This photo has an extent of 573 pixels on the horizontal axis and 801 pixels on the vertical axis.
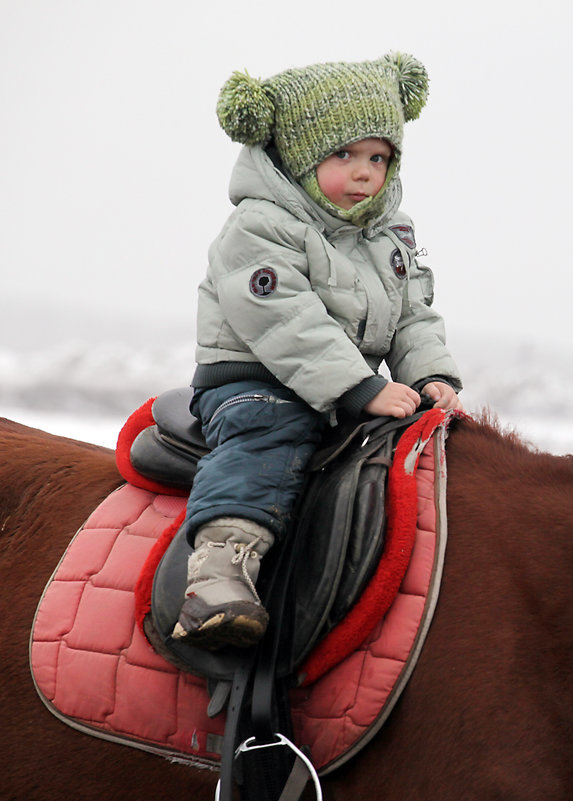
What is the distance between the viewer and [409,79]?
1.68m

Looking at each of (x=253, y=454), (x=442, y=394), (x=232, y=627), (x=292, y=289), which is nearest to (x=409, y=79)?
(x=292, y=289)

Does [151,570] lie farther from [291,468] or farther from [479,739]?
[479,739]

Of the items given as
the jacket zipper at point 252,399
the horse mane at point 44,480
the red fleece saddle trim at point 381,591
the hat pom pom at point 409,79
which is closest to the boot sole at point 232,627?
the red fleece saddle trim at point 381,591

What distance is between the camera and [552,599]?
4.37 ft

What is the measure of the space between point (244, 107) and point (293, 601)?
2.88 ft

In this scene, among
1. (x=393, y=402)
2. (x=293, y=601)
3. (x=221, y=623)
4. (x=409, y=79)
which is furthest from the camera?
(x=409, y=79)

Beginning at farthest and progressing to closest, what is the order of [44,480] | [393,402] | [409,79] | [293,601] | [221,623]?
[44,480]
[409,79]
[393,402]
[293,601]
[221,623]

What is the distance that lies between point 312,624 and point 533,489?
1.52ft

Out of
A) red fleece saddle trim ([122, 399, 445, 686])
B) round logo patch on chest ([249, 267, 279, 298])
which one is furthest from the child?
red fleece saddle trim ([122, 399, 445, 686])

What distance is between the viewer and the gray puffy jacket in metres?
1.49

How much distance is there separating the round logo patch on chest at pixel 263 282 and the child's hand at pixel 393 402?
10.7 inches

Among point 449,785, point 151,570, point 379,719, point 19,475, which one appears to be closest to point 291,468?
point 151,570

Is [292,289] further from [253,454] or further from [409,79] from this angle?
[409,79]

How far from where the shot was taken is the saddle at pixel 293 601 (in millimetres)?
1337
